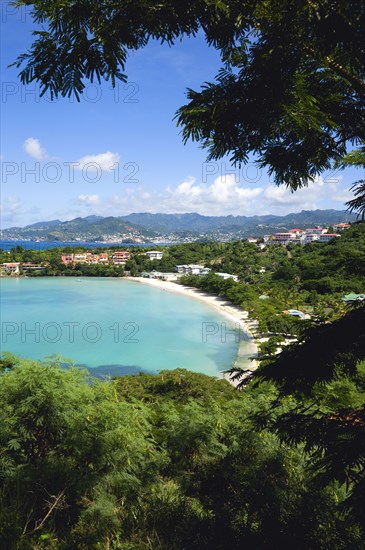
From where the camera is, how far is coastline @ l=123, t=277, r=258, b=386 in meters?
16.8

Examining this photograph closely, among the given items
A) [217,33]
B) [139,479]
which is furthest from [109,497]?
[217,33]

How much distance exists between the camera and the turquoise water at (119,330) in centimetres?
1883

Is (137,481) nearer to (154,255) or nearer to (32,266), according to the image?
(32,266)

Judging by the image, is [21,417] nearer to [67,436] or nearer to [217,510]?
[67,436]

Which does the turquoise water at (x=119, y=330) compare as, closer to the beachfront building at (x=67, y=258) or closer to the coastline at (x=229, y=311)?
the coastline at (x=229, y=311)

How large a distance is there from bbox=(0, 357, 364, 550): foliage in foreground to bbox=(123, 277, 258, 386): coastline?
105cm

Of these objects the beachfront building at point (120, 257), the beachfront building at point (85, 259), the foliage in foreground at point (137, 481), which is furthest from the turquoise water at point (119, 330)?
the beachfront building at point (120, 257)

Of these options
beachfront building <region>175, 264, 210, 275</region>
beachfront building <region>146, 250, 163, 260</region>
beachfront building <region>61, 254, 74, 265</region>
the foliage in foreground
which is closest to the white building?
beachfront building <region>61, 254, 74, 265</region>

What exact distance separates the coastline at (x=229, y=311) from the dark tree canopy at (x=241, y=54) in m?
1.19

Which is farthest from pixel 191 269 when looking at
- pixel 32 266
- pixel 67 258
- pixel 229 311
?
pixel 32 266

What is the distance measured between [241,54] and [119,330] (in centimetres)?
2491

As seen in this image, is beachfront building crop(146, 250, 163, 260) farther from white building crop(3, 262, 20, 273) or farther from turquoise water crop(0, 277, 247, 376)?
white building crop(3, 262, 20, 273)

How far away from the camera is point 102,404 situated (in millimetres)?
4141

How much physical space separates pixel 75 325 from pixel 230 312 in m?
12.2
